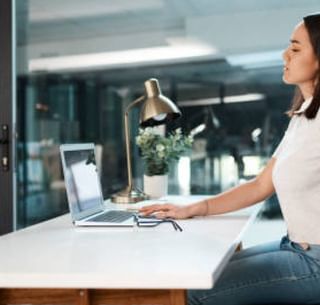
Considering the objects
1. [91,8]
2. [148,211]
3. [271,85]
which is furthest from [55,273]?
[91,8]

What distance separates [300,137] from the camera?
5.04ft

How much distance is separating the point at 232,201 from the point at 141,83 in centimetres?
169

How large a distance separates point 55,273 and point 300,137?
33.3 inches

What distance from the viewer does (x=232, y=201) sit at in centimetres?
185

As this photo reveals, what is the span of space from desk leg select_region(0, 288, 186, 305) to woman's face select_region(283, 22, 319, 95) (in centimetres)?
84

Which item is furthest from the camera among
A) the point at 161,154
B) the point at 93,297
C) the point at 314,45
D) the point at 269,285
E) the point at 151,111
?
the point at 161,154

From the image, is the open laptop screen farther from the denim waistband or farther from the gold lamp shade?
the denim waistband

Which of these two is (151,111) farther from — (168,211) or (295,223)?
(295,223)

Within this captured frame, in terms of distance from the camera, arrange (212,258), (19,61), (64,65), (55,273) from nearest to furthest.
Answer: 1. (55,273)
2. (212,258)
3. (19,61)
4. (64,65)

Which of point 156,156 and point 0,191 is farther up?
point 156,156

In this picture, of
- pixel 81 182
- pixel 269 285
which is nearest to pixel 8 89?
pixel 81 182

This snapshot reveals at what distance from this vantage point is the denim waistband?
1.43 m

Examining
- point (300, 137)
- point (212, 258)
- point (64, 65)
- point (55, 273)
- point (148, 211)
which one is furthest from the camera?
point (64, 65)

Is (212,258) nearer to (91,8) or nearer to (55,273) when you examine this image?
(55,273)
